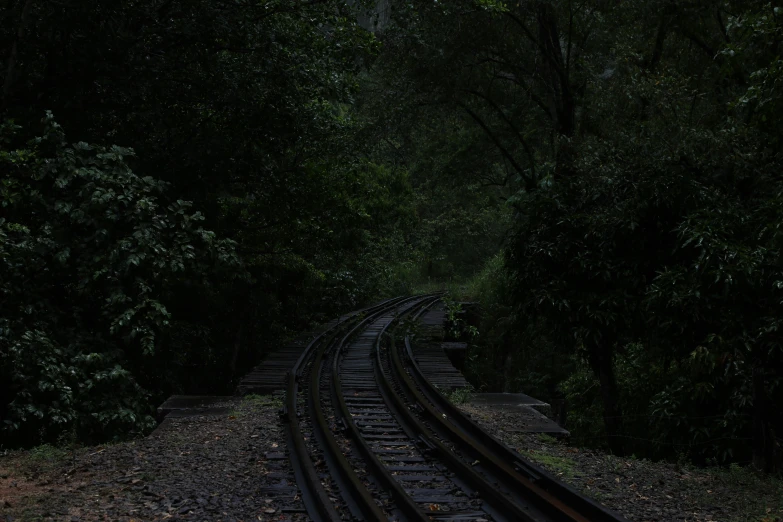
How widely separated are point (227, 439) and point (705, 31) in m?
12.3

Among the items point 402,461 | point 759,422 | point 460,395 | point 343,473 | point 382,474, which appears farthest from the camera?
point 460,395

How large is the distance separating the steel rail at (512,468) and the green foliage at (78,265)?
3.54 meters

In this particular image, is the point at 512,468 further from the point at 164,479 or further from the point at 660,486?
the point at 164,479

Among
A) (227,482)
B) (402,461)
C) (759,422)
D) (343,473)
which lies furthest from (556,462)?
(227,482)

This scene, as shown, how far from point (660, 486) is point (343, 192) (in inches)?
398

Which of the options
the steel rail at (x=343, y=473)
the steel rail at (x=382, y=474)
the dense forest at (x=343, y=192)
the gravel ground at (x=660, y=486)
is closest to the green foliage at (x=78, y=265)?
the dense forest at (x=343, y=192)

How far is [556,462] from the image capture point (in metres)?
6.71

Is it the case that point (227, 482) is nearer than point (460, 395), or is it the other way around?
point (227, 482)

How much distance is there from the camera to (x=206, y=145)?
10.8 metres

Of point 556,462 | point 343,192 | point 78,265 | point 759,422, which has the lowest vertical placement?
point 556,462

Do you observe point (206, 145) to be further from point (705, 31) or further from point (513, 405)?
point (705, 31)

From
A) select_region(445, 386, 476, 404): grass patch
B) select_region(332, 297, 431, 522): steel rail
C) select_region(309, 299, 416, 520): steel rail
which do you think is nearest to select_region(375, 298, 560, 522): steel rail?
select_region(332, 297, 431, 522): steel rail

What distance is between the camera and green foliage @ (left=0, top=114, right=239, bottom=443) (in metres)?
7.70

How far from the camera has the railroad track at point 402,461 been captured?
530 cm
